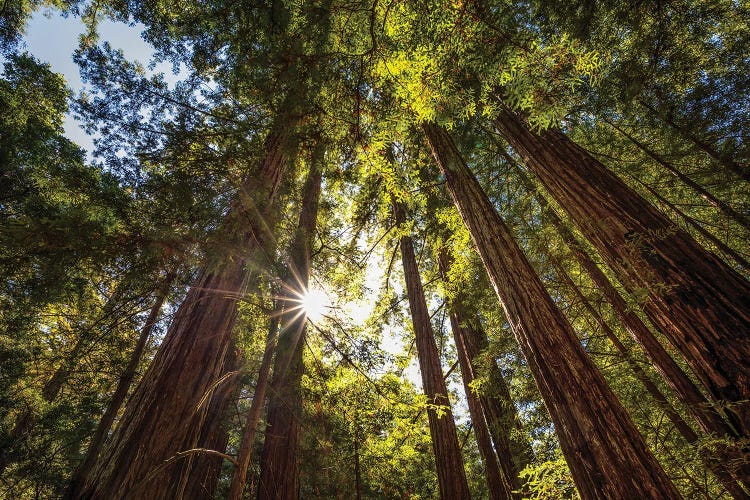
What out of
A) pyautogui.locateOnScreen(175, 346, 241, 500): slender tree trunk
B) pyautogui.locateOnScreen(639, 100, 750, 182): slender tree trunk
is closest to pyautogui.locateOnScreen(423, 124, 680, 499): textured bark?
pyautogui.locateOnScreen(175, 346, 241, 500): slender tree trunk

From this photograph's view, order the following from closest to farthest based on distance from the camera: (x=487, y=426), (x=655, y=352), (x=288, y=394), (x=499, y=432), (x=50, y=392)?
(x=655, y=352) → (x=288, y=394) → (x=499, y=432) → (x=487, y=426) → (x=50, y=392)

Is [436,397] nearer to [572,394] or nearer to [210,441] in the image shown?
[572,394]

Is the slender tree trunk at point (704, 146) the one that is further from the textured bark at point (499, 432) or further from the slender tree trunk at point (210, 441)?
the slender tree trunk at point (210, 441)

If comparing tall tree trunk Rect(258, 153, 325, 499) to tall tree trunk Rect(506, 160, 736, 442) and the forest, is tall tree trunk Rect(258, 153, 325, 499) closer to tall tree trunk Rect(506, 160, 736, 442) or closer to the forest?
the forest

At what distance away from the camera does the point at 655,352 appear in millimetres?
3678

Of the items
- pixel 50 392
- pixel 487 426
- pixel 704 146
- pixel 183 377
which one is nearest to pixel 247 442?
pixel 183 377

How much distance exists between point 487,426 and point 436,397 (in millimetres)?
1884

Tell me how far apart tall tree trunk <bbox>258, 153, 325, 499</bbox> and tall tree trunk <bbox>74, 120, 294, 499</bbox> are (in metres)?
1.03

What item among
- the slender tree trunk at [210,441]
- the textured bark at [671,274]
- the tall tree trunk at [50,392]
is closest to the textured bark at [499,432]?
the textured bark at [671,274]

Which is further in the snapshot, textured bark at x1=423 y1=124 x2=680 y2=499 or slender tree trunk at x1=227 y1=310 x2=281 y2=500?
slender tree trunk at x1=227 y1=310 x2=281 y2=500

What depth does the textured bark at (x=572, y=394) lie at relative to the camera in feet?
5.74


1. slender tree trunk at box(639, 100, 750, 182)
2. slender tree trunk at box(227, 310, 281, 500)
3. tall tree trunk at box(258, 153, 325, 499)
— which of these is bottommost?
slender tree trunk at box(227, 310, 281, 500)

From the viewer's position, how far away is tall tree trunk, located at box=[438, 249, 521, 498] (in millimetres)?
5066

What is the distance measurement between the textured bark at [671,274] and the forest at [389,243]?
2cm
